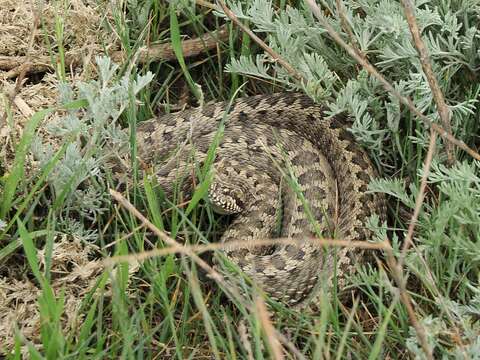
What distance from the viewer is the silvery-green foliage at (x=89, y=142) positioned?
195 inches

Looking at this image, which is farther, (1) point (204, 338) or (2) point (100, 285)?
(1) point (204, 338)

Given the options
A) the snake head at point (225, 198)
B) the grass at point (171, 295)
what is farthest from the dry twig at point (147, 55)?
the snake head at point (225, 198)

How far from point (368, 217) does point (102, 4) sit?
2.50 meters

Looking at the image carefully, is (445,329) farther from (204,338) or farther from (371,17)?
(371,17)

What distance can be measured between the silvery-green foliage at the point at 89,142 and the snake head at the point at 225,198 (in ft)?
2.23

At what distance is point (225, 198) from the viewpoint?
5594 mm

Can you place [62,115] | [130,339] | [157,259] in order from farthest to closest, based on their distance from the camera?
1. [62,115]
2. [157,259]
3. [130,339]

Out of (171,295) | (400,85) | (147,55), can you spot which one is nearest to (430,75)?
(400,85)

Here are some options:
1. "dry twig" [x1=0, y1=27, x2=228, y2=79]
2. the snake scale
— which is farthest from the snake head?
"dry twig" [x1=0, y1=27, x2=228, y2=79]

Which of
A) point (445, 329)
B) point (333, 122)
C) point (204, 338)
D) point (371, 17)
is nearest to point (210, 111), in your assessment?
point (333, 122)

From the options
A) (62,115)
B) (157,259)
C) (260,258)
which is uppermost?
(62,115)

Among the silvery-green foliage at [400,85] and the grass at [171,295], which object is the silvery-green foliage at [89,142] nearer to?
the grass at [171,295]

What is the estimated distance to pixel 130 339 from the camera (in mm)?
3850

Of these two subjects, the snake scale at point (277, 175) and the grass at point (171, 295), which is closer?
the grass at point (171, 295)
